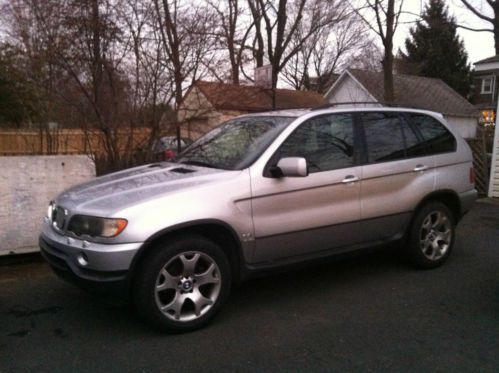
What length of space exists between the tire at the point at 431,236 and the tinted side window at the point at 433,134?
24.5 inches

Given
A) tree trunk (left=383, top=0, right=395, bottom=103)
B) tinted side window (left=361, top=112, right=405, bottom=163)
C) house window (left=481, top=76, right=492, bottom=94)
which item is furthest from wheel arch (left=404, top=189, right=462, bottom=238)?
house window (left=481, top=76, right=492, bottom=94)

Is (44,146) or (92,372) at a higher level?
(44,146)

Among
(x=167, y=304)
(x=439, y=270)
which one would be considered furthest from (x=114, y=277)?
(x=439, y=270)

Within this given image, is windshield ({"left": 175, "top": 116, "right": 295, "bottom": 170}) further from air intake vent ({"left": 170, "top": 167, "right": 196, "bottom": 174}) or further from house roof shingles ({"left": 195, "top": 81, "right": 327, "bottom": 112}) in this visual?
house roof shingles ({"left": 195, "top": 81, "right": 327, "bottom": 112})

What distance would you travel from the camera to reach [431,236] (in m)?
5.01

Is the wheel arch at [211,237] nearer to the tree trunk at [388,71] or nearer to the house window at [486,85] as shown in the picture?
the tree trunk at [388,71]

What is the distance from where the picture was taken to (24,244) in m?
5.44

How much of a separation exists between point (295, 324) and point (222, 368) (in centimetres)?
86

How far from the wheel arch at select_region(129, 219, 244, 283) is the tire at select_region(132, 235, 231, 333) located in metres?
0.05

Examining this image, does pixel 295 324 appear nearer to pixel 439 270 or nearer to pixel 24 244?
pixel 439 270

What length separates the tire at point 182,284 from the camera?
339cm

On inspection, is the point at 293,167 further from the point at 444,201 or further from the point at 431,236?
the point at 444,201

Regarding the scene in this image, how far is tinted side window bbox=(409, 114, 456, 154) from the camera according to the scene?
16.5 ft

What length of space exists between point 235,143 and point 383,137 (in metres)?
1.54
